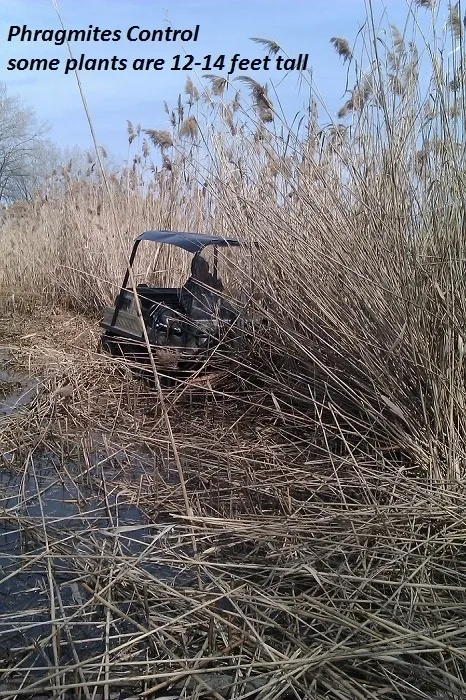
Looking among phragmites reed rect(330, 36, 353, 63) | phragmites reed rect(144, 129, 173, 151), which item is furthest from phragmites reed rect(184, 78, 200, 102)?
phragmites reed rect(330, 36, 353, 63)

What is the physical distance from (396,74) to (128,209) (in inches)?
191

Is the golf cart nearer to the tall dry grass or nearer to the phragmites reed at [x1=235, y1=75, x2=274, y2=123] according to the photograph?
the tall dry grass

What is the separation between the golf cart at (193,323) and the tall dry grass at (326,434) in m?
0.23

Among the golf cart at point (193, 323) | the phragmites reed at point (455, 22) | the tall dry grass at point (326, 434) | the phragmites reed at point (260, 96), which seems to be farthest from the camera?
the golf cart at point (193, 323)

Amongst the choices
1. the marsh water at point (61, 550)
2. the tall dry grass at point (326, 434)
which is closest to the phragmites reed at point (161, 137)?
the tall dry grass at point (326, 434)

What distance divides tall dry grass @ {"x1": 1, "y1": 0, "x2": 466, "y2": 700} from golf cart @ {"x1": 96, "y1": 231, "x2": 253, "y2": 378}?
0.23 m

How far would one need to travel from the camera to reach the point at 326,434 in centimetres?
296

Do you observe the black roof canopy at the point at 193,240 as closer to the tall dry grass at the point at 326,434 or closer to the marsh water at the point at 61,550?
the tall dry grass at the point at 326,434

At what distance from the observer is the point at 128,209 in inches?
280

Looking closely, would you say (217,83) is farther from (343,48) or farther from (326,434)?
(326,434)

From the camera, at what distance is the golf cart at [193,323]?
3779 millimetres

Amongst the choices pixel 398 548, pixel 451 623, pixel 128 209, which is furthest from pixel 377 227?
pixel 128 209

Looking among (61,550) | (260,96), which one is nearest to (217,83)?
(260,96)

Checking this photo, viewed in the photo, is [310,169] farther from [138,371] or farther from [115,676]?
[115,676]
